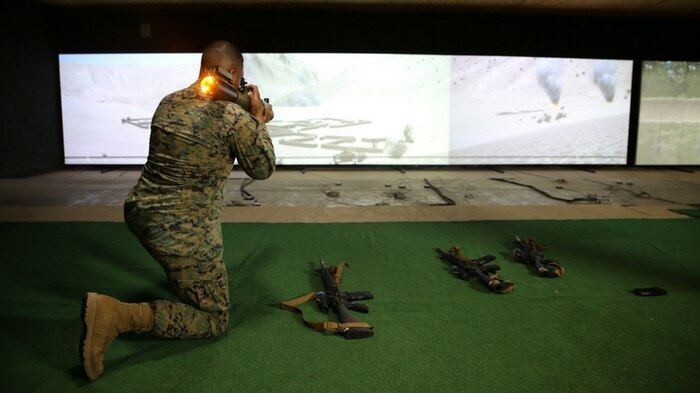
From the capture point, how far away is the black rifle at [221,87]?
1.80 meters

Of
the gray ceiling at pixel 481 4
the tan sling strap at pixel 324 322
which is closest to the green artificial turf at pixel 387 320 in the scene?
the tan sling strap at pixel 324 322

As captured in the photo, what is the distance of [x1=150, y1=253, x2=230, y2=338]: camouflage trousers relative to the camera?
199 centimetres

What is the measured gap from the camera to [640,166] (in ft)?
27.9

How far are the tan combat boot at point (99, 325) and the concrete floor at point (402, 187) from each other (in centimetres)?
330

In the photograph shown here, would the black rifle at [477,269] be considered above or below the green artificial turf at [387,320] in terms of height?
above

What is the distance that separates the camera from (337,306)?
2.41 metres

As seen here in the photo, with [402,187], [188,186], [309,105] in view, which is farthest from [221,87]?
[309,105]

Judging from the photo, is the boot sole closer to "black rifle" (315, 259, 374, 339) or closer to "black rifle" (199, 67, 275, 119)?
"black rifle" (199, 67, 275, 119)

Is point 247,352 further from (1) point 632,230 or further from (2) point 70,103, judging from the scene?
(2) point 70,103

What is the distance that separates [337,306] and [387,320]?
0.85ft

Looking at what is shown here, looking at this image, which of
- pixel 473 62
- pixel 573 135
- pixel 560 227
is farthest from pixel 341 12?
pixel 560 227

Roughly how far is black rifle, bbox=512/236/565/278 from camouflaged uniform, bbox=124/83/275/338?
191 centimetres

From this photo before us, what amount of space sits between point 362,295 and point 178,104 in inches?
53.5

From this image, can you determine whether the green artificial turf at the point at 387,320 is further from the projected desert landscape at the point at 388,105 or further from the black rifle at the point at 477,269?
the projected desert landscape at the point at 388,105
